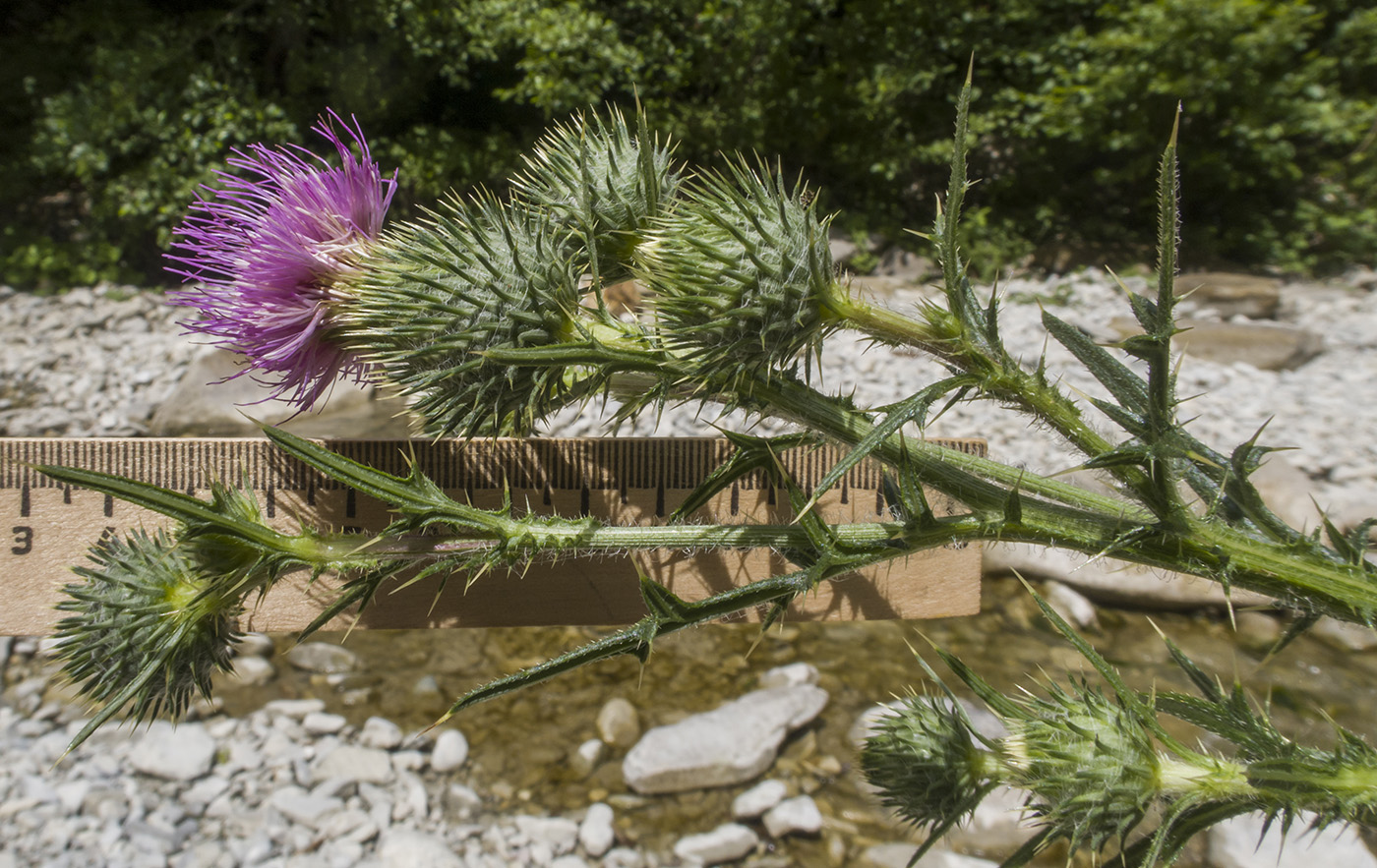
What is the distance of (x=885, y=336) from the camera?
1.50 m

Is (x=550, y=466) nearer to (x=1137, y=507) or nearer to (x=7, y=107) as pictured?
(x=1137, y=507)

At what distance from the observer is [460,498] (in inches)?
90.0

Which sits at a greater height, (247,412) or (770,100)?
(770,100)

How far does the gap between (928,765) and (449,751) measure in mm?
2418

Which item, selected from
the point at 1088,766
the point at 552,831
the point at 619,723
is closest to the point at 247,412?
the point at 619,723

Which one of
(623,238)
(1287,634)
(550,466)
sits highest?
(623,238)

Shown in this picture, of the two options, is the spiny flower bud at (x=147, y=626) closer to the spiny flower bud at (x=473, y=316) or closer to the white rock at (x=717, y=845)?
the spiny flower bud at (x=473, y=316)

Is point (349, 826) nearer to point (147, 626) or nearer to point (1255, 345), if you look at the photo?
point (147, 626)

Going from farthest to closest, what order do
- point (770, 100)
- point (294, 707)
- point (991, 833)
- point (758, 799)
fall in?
point (770, 100)
point (294, 707)
point (758, 799)
point (991, 833)

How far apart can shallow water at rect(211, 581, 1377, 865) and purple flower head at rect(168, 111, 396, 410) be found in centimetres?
197

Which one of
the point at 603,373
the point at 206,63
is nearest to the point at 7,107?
the point at 206,63

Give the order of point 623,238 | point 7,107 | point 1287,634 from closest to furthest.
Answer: point 1287,634 < point 623,238 < point 7,107

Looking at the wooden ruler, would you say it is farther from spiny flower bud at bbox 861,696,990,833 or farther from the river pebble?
spiny flower bud at bbox 861,696,990,833

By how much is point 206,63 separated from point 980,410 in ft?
21.8
